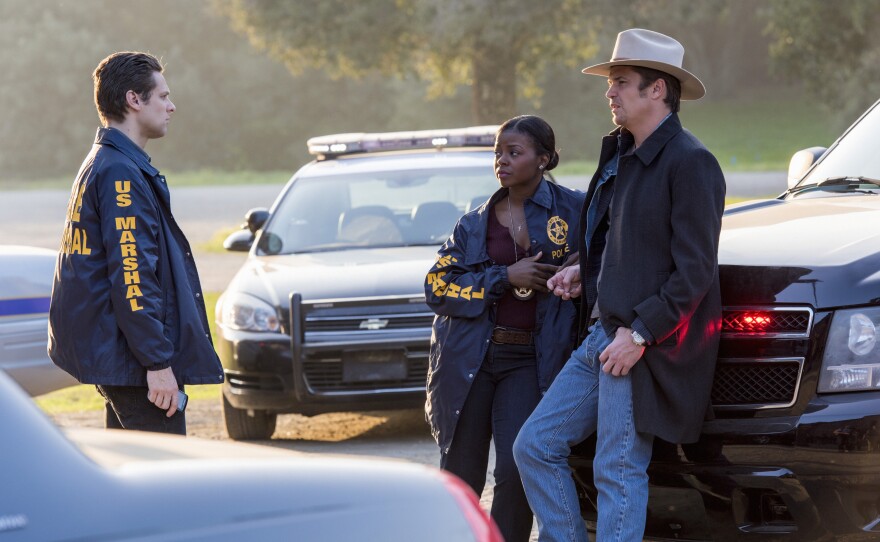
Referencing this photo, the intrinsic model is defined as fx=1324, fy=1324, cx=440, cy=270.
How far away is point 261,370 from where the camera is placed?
7.52 m

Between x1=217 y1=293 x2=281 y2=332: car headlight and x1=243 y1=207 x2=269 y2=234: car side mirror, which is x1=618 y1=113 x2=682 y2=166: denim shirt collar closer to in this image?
x1=217 y1=293 x2=281 y2=332: car headlight

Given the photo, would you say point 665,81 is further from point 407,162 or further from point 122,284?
point 407,162

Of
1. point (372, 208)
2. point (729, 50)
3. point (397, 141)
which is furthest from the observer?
point (729, 50)

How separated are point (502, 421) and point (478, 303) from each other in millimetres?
424

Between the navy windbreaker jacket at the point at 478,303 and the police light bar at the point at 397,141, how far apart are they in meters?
4.52

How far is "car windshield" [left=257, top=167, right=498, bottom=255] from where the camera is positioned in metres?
8.52

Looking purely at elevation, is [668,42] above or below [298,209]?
above

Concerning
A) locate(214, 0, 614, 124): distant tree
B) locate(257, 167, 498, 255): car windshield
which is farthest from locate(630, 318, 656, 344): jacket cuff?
locate(214, 0, 614, 124): distant tree

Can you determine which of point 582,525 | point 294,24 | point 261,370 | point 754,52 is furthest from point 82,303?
point 754,52

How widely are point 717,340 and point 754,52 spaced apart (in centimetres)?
7587

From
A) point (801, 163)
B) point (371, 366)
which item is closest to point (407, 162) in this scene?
point (371, 366)

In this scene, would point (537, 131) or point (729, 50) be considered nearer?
point (537, 131)

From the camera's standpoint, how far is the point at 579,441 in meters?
4.10

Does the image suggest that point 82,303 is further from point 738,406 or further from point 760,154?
point 760,154
